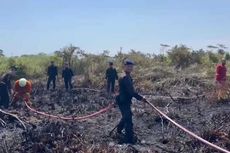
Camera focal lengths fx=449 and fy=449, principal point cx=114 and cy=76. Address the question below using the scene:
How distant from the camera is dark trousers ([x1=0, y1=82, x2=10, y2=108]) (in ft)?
45.2

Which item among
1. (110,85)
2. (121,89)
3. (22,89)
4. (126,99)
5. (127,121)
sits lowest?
(127,121)

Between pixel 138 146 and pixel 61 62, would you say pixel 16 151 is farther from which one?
pixel 61 62

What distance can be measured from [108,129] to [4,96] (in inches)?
179

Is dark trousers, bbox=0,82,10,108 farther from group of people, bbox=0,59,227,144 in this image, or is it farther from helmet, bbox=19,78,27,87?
helmet, bbox=19,78,27,87

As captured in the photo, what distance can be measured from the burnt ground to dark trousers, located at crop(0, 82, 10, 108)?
1.30 ft

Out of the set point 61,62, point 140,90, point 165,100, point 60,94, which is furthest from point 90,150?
point 61,62

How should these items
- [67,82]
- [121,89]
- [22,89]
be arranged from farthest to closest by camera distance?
1. [67,82]
2. [22,89]
3. [121,89]

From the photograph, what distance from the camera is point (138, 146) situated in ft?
29.2

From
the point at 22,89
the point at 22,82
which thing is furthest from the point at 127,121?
the point at 22,89

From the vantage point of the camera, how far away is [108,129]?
35.1ft

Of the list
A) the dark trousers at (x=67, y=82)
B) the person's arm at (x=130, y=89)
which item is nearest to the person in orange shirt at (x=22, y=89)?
the person's arm at (x=130, y=89)

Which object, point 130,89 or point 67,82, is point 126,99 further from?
point 67,82

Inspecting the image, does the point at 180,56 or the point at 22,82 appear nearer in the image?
the point at 22,82

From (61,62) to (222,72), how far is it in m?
15.8
